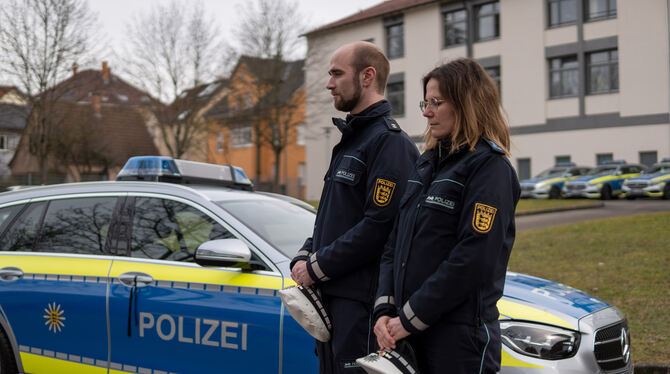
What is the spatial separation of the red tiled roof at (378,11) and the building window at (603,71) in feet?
32.1

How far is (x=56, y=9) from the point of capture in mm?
22000

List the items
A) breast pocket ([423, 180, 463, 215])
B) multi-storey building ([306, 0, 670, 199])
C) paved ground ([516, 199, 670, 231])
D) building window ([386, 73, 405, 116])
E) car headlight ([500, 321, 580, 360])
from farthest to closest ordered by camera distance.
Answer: building window ([386, 73, 405, 116]) → multi-storey building ([306, 0, 670, 199]) → paved ground ([516, 199, 670, 231]) → car headlight ([500, 321, 580, 360]) → breast pocket ([423, 180, 463, 215])

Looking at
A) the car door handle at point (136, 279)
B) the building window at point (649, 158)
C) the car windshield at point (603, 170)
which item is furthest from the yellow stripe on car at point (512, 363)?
the building window at point (649, 158)

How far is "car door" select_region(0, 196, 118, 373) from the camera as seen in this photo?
3.78 meters

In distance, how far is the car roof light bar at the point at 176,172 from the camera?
4.43 meters

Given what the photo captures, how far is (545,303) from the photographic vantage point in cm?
320

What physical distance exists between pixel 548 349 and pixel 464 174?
1219 mm

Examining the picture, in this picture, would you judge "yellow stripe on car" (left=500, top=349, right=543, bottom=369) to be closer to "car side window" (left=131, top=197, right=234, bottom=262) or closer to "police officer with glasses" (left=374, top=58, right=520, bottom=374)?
"police officer with glasses" (left=374, top=58, right=520, bottom=374)

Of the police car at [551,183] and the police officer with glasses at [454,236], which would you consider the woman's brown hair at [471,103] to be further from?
the police car at [551,183]

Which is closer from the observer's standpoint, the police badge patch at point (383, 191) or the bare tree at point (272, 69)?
the police badge patch at point (383, 191)

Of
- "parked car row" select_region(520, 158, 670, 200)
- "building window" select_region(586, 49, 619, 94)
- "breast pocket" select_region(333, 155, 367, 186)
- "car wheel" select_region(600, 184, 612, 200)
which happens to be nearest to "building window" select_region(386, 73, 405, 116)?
"building window" select_region(586, 49, 619, 94)

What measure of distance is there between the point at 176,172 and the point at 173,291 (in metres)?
1.16

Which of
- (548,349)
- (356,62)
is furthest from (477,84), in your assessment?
(548,349)

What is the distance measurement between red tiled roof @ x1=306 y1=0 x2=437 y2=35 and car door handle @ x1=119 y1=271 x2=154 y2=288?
109ft
